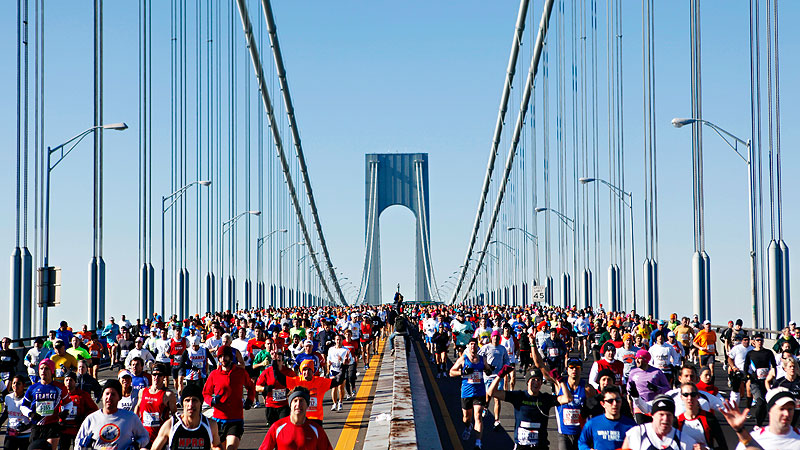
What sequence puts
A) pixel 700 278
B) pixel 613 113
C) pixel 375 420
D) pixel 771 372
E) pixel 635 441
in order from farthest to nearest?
pixel 613 113 < pixel 700 278 < pixel 771 372 < pixel 375 420 < pixel 635 441

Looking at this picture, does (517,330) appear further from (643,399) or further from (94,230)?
(643,399)

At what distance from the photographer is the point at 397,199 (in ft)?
583

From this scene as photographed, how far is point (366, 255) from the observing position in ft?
563

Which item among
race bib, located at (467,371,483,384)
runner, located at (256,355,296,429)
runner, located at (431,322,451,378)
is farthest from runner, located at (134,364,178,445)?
runner, located at (431,322,451,378)

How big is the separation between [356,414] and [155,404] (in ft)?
18.8

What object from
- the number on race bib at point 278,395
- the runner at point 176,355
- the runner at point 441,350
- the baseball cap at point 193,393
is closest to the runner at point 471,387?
Result: the number on race bib at point 278,395

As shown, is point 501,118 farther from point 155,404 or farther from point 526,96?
point 155,404

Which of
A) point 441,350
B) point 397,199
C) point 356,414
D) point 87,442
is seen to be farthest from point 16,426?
point 397,199

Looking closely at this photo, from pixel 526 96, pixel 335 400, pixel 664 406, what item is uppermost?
pixel 526 96

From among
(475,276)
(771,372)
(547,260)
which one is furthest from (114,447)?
(475,276)

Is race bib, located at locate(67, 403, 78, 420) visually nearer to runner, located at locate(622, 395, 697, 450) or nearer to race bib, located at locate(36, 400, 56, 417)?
race bib, located at locate(36, 400, 56, 417)

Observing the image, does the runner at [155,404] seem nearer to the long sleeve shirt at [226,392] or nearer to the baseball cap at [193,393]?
the long sleeve shirt at [226,392]

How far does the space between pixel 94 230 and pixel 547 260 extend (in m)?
43.4

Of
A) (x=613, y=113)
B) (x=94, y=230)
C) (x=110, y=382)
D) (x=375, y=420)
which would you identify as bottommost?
(x=375, y=420)
